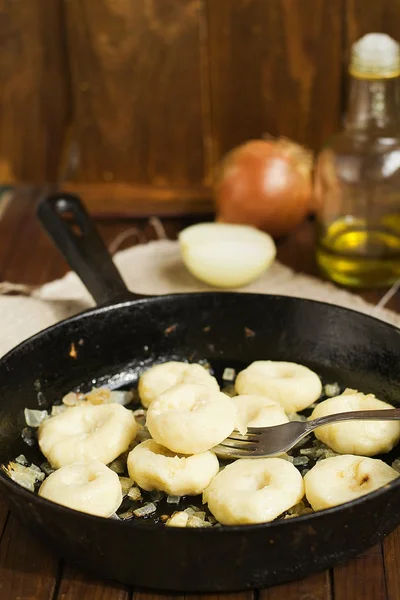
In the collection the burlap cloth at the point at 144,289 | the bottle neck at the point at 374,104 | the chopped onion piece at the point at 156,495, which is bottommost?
the burlap cloth at the point at 144,289

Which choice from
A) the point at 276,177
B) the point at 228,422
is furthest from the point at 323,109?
the point at 228,422

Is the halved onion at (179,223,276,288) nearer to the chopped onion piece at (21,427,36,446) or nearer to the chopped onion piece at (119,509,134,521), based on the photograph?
the chopped onion piece at (21,427,36,446)

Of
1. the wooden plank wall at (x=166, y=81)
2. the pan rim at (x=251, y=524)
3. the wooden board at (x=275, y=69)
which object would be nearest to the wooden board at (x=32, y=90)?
the wooden plank wall at (x=166, y=81)

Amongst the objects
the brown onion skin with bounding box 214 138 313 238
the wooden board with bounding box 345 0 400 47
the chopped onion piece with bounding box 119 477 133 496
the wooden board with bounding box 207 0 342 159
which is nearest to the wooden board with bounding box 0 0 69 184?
the wooden board with bounding box 207 0 342 159

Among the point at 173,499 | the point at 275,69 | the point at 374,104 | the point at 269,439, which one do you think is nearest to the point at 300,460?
the point at 269,439

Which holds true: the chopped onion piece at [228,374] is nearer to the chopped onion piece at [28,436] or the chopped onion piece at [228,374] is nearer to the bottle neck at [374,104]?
the chopped onion piece at [28,436]

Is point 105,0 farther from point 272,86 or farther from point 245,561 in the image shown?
point 245,561

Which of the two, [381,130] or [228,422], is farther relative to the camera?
[381,130]
